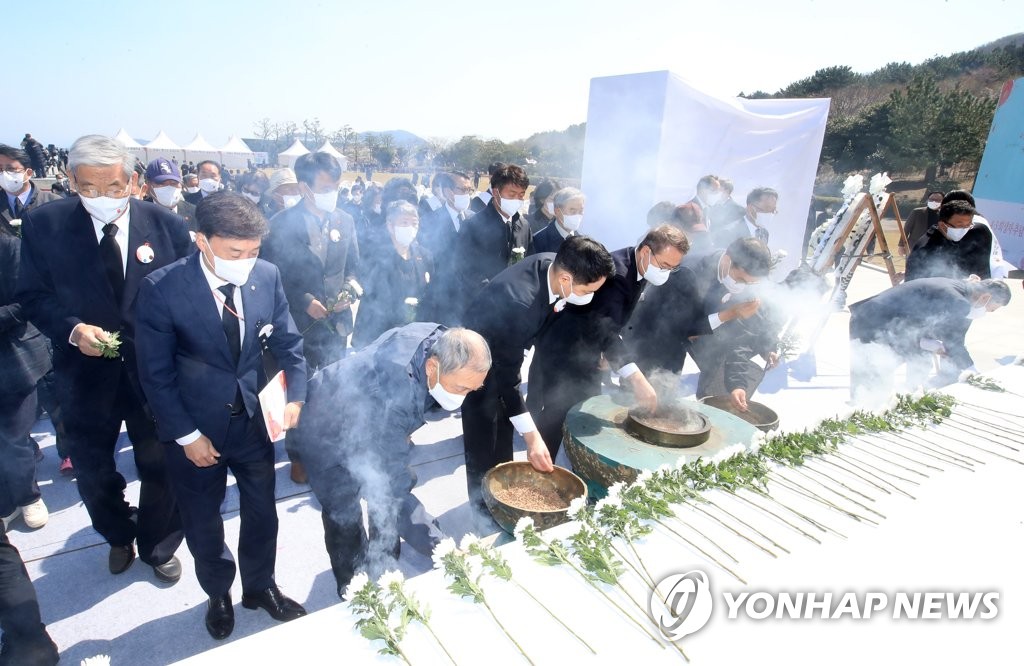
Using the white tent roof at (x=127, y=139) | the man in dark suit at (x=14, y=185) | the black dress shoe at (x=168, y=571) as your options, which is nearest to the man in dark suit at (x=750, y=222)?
the black dress shoe at (x=168, y=571)

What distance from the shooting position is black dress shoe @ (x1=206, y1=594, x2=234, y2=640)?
2.92 meters

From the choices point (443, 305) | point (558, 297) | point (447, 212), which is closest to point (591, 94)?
point (447, 212)

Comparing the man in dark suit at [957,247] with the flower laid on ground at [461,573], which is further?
the man in dark suit at [957,247]

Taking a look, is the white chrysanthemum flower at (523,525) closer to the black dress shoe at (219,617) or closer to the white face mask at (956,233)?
the black dress shoe at (219,617)

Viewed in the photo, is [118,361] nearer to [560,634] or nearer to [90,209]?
[90,209]

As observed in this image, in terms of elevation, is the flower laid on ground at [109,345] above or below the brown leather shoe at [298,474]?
above

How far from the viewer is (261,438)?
2.83m

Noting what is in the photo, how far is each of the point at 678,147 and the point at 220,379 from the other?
25.7 ft

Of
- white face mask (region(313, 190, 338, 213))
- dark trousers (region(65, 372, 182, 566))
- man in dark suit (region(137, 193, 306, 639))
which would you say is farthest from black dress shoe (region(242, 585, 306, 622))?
white face mask (region(313, 190, 338, 213))

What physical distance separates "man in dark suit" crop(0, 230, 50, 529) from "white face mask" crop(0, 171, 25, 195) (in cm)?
190

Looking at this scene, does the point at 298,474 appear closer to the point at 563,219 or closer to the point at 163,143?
the point at 563,219

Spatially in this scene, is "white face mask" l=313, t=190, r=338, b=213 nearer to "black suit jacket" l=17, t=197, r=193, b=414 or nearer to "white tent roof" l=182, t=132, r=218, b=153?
"black suit jacket" l=17, t=197, r=193, b=414

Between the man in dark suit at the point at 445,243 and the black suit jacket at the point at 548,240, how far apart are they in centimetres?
80

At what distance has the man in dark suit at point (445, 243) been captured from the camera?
18.1 feet
